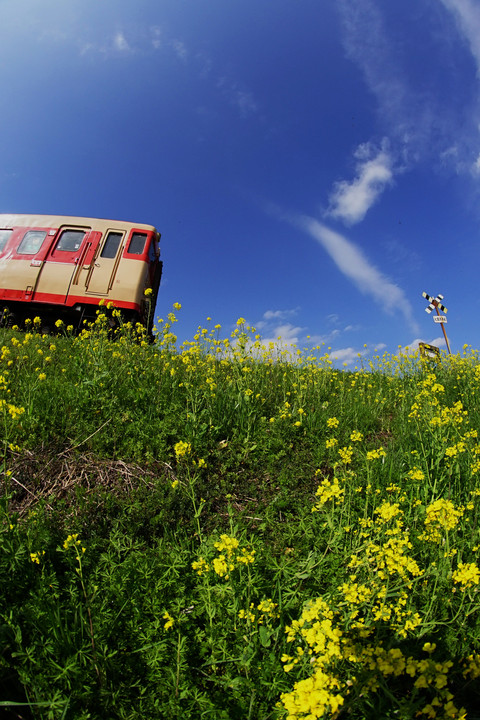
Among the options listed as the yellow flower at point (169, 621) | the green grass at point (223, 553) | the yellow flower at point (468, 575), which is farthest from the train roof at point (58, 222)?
the yellow flower at point (468, 575)

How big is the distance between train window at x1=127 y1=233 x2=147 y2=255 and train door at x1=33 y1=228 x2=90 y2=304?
1.23 metres

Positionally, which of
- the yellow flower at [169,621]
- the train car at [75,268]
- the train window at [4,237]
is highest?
the train window at [4,237]

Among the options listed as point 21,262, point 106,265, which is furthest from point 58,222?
point 106,265

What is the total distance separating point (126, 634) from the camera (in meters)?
1.73

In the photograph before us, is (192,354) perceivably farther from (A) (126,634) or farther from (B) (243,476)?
(A) (126,634)

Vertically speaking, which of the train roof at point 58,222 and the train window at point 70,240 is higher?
the train roof at point 58,222

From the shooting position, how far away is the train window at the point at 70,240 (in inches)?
389

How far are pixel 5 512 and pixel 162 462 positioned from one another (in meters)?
1.25

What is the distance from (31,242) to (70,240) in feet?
4.02

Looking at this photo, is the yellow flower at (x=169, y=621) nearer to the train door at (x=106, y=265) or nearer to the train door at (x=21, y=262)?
the train door at (x=106, y=265)

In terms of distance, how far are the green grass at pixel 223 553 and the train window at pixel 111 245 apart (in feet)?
19.5

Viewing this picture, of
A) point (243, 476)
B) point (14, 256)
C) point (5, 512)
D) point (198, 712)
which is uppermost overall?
point (14, 256)

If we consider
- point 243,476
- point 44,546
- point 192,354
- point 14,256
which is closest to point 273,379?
point 192,354

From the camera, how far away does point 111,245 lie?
974 cm
